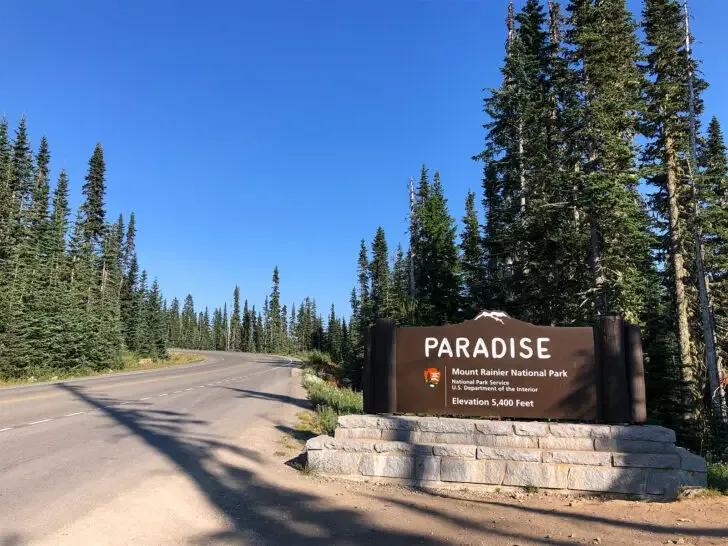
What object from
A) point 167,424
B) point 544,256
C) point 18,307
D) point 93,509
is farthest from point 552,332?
point 18,307

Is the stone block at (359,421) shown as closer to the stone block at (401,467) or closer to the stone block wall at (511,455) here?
the stone block wall at (511,455)

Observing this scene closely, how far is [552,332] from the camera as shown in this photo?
296 inches

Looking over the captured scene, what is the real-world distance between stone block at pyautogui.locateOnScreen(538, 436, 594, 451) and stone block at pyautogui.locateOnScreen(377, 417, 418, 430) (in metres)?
1.78

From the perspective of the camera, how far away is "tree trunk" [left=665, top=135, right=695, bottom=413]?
821 inches

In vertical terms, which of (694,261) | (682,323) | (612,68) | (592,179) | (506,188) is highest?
(612,68)

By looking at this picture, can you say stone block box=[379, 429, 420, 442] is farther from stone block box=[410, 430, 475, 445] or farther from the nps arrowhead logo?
the nps arrowhead logo

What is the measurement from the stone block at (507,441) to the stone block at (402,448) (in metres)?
0.76

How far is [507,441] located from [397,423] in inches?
62.2

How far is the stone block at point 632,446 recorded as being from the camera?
6.57 m

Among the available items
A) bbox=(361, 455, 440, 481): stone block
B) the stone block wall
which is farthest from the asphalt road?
bbox=(361, 455, 440, 481): stone block

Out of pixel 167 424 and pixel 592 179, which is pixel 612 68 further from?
pixel 167 424

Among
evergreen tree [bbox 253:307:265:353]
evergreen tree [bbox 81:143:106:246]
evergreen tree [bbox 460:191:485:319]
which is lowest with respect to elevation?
evergreen tree [bbox 253:307:265:353]

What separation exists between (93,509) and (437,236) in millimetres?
35228

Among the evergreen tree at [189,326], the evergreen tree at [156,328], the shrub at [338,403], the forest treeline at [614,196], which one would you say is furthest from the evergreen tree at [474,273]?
the evergreen tree at [189,326]
